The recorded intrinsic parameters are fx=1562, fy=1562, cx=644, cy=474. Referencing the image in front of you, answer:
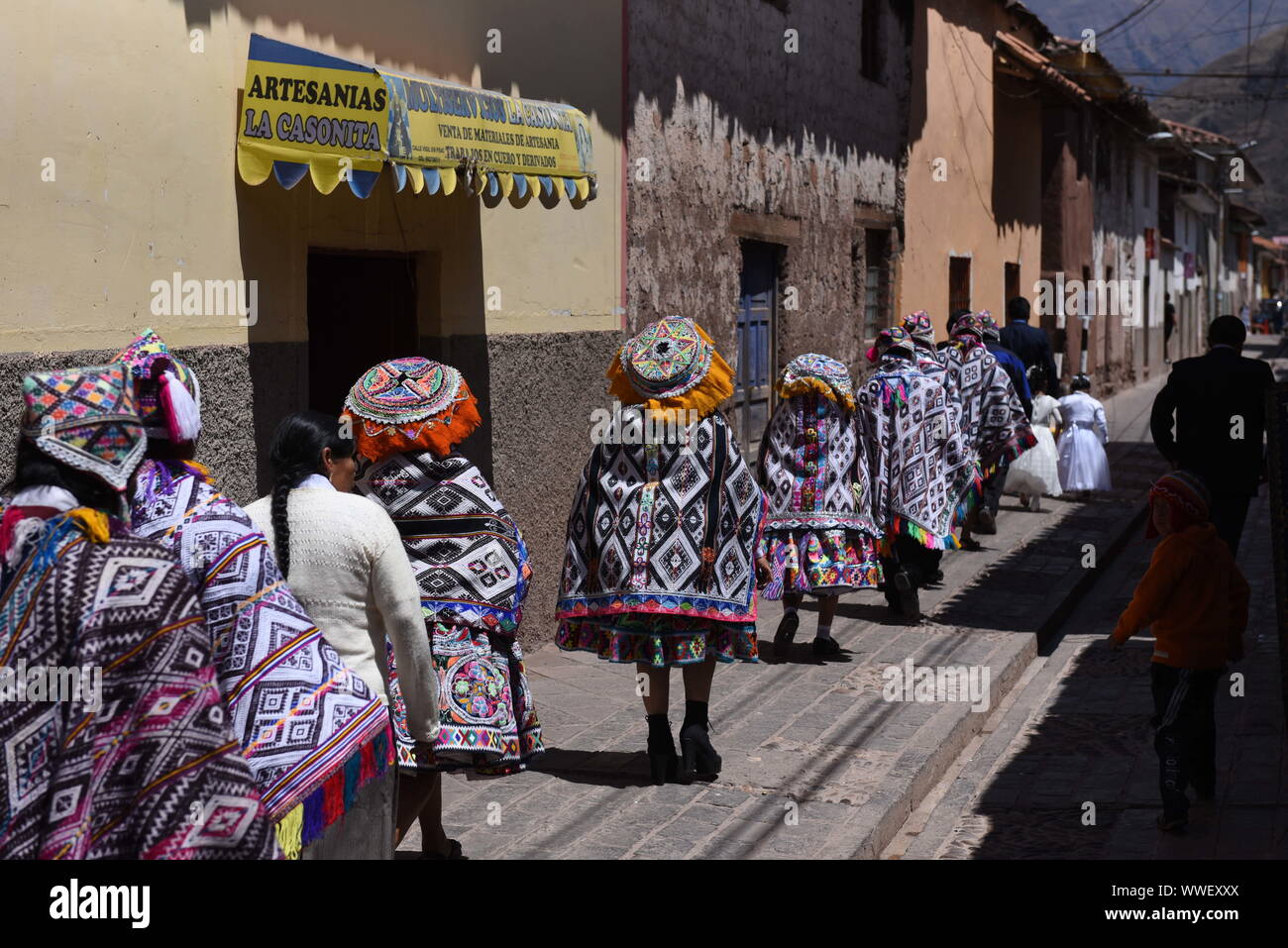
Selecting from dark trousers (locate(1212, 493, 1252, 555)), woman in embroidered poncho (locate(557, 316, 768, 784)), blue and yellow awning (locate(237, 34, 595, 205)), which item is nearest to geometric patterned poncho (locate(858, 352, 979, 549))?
dark trousers (locate(1212, 493, 1252, 555))

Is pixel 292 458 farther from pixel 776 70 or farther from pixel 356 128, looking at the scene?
pixel 776 70

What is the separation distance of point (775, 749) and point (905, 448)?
10.5 feet

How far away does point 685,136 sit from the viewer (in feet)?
36.4

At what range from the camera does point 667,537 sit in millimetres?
6316

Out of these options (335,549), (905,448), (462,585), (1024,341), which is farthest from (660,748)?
(1024,341)

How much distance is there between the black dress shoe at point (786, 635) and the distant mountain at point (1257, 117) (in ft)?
293

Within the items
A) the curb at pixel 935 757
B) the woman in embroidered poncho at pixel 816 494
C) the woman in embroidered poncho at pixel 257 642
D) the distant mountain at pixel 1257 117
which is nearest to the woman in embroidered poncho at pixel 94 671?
the woman in embroidered poncho at pixel 257 642

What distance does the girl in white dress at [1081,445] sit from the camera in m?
15.9

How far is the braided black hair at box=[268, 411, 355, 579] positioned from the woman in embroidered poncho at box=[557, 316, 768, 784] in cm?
229

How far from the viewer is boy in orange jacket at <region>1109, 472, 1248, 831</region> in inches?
234

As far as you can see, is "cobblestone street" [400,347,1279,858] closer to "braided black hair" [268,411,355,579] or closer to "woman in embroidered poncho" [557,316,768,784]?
"woman in embroidered poncho" [557,316,768,784]

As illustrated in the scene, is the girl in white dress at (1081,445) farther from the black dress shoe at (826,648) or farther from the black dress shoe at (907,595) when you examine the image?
the black dress shoe at (826,648)
